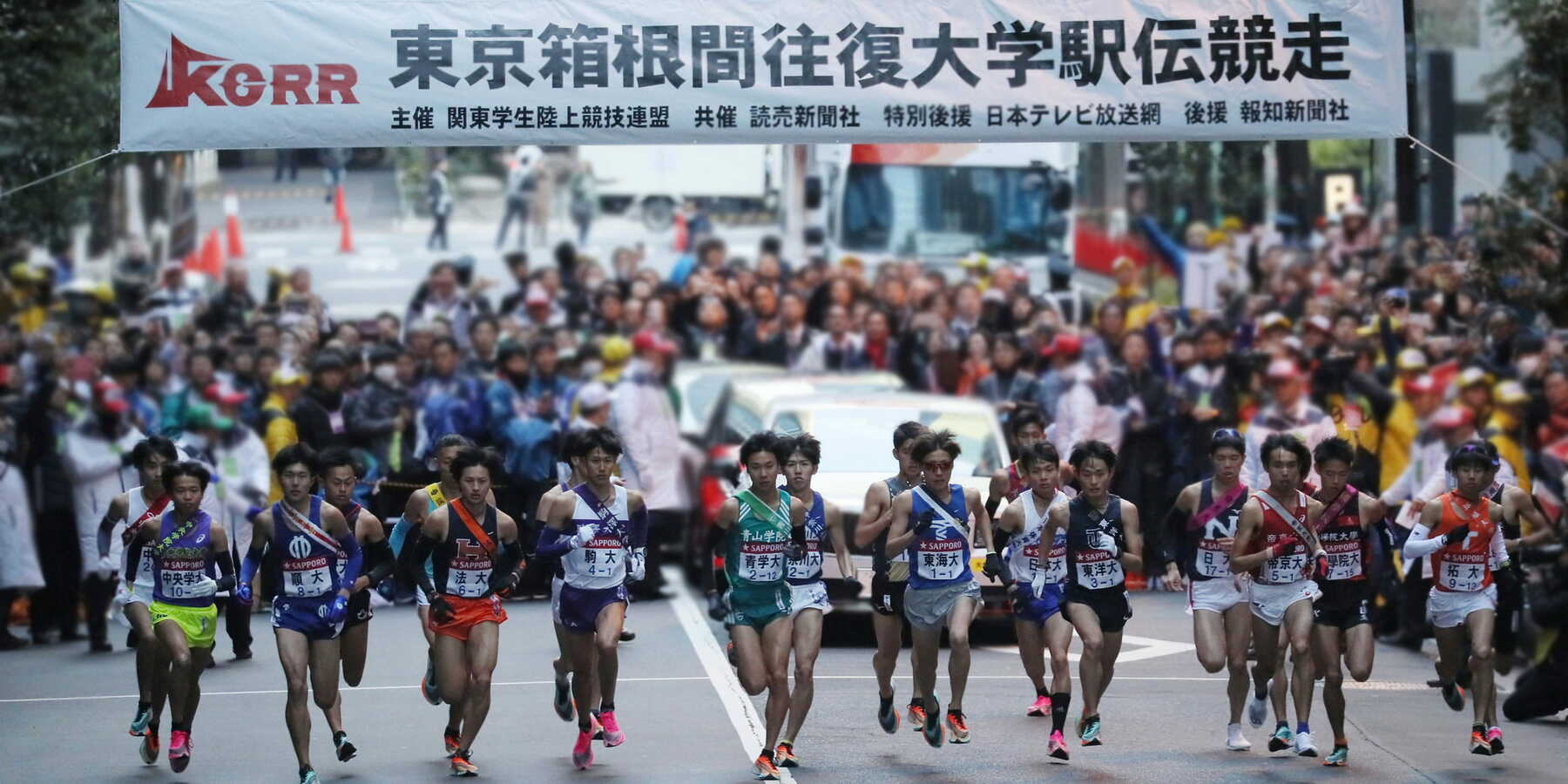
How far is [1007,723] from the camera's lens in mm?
13375

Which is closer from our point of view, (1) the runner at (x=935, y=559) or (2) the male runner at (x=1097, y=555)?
(1) the runner at (x=935, y=559)

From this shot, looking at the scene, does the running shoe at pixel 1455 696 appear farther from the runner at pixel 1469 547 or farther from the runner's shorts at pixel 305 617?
the runner's shorts at pixel 305 617

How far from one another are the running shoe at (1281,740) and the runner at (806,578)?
2281 millimetres

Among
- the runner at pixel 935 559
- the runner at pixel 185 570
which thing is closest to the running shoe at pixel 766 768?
the runner at pixel 935 559

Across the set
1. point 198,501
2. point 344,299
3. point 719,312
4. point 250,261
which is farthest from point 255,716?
point 250,261

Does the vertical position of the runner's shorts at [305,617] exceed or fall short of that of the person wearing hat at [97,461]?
it falls short

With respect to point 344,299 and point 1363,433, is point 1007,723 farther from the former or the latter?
point 344,299

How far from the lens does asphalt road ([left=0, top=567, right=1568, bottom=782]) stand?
11922 mm

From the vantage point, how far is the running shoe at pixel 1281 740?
40.5 feet

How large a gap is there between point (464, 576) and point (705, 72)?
3198 mm

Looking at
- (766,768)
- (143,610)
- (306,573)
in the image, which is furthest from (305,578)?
(766,768)

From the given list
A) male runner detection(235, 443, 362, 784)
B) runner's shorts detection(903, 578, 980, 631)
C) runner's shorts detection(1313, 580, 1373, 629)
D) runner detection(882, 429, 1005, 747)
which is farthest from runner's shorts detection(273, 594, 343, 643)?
runner's shorts detection(1313, 580, 1373, 629)

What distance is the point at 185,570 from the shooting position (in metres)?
12.1

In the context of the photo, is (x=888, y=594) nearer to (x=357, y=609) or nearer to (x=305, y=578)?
(x=357, y=609)
